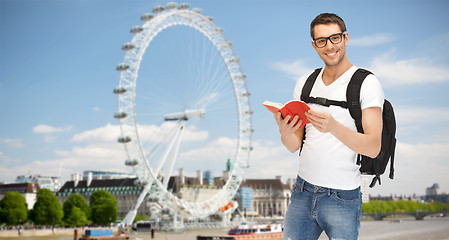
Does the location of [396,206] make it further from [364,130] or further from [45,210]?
[364,130]

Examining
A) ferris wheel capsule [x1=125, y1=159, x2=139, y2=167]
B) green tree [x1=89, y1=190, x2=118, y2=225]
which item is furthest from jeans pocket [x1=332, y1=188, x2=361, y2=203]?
green tree [x1=89, y1=190, x2=118, y2=225]

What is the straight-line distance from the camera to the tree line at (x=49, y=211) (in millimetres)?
45812

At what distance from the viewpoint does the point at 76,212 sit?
48531 mm

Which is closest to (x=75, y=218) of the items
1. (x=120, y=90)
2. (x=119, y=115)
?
(x=119, y=115)

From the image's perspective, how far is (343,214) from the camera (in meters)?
2.30

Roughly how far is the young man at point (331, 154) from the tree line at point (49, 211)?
46867 mm

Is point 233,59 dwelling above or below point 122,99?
above

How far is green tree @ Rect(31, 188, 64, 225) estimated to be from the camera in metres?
46.1

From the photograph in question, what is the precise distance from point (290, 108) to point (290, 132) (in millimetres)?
193

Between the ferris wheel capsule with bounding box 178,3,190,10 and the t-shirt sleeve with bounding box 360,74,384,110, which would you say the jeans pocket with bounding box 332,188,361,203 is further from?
the ferris wheel capsule with bounding box 178,3,190,10

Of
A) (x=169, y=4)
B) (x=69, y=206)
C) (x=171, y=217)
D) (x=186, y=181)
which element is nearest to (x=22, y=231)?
(x=69, y=206)

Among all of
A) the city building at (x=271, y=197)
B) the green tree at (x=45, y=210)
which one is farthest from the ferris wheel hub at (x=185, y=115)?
the city building at (x=271, y=197)

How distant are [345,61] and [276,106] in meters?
0.44

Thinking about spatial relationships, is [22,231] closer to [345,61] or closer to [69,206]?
[69,206]
